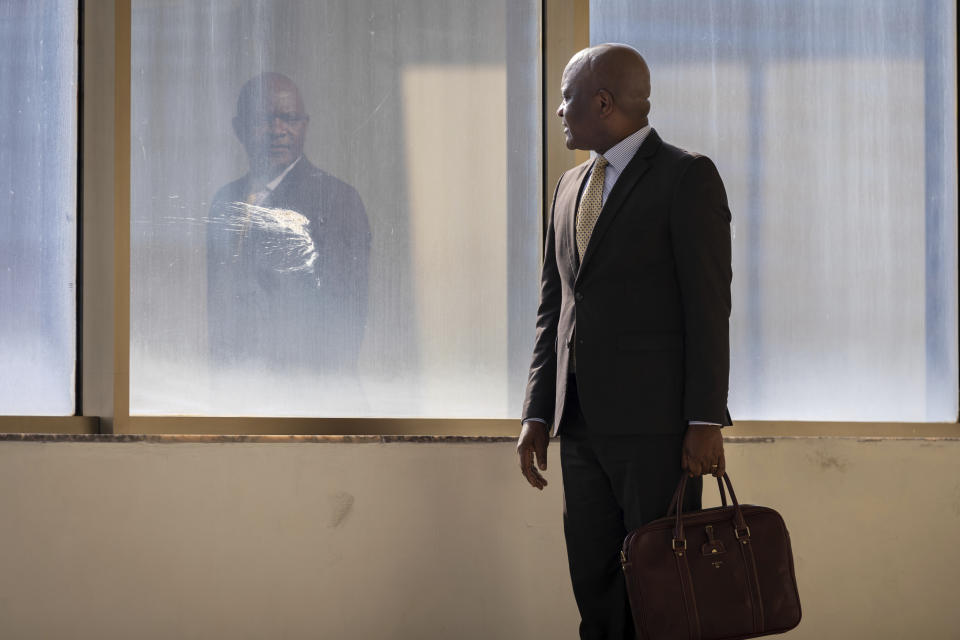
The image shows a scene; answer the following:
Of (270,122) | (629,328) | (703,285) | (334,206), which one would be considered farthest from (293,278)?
(703,285)

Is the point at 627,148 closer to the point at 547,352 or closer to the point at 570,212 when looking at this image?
the point at 570,212

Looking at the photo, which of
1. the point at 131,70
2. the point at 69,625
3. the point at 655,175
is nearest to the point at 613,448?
the point at 655,175

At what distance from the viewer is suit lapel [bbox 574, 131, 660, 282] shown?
200 centimetres

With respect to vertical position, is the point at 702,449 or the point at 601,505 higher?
the point at 702,449

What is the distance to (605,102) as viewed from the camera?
207 centimetres

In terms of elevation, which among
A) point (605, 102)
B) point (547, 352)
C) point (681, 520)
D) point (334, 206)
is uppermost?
point (605, 102)

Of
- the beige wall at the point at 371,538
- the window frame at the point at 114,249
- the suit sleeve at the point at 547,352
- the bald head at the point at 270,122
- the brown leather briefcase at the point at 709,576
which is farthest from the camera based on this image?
the bald head at the point at 270,122

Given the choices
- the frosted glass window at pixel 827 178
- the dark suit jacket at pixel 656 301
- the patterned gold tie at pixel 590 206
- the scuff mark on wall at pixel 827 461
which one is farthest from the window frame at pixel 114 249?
the dark suit jacket at pixel 656 301

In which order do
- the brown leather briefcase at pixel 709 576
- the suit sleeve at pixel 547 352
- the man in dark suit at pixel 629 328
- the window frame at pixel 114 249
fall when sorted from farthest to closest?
the window frame at pixel 114 249 → the suit sleeve at pixel 547 352 → the man in dark suit at pixel 629 328 → the brown leather briefcase at pixel 709 576

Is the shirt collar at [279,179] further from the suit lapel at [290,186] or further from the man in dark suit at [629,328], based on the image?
the man in dark suit at [629,328]

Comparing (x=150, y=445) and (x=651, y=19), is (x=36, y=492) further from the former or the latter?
(x=651, y=19)

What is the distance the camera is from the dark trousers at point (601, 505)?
195 centimetres

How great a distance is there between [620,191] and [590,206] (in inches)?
3.4

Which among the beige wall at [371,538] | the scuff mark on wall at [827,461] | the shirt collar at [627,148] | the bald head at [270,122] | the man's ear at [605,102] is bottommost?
the beige wall at [371,538]
